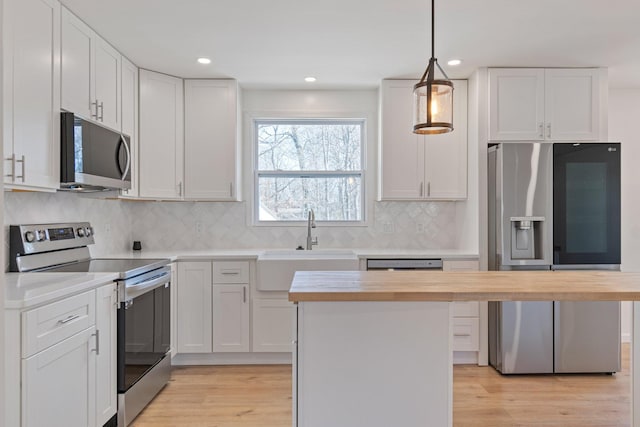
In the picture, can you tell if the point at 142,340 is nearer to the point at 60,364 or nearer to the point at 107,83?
the point at 60,364

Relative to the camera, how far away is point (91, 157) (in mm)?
2662

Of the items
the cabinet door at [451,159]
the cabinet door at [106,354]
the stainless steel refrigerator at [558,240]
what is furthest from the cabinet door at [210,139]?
the stainless steel refrigerator at [558,240]

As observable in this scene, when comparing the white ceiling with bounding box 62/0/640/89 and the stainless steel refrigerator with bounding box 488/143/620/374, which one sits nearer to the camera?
the white ceiling with bounding box 62/0/640/89

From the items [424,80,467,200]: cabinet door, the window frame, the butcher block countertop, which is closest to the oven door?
the butcher block countertop

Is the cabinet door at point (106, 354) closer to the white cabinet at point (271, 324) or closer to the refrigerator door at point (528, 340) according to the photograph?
the white cabinet at point (271, 324)

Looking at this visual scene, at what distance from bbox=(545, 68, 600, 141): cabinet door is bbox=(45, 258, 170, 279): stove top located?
3.16m

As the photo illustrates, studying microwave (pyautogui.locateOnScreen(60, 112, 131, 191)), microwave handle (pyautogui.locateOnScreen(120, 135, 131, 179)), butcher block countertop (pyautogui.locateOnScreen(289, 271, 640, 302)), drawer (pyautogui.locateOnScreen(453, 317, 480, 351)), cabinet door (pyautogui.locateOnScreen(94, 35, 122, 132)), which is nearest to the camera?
butcher block countertop (pyautogui.locateOnScreen(289, 271, 640, 302))

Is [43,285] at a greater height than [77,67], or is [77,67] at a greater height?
[77,67]

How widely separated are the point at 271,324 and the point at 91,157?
184 cm

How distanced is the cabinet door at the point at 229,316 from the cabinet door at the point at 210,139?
82cm

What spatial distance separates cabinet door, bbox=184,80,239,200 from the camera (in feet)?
12.6

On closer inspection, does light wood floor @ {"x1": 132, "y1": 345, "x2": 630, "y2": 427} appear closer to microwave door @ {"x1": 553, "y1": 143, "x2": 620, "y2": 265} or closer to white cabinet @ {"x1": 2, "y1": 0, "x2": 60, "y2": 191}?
microwave door @ {"x1": 553, "y1": 143, "x2": 620, "y2": 265}

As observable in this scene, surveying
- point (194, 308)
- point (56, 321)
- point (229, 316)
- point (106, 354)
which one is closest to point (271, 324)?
point (229, 316)

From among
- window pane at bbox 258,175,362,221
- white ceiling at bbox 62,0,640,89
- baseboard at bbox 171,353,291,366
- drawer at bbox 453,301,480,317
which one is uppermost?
white ceiling at bbox 62,0,640,89
